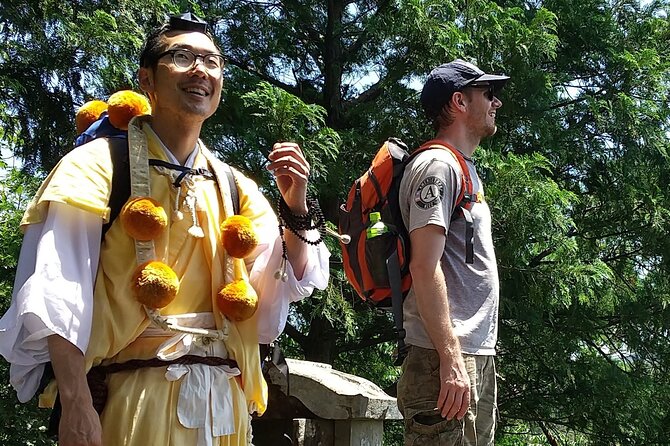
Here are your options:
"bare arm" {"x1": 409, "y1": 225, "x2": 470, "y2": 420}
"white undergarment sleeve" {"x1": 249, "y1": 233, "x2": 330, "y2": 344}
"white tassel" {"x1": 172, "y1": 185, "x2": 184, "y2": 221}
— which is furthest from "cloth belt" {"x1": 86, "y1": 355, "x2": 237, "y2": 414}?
"bare arm" {"x1": 409, "y1": 225, "x2": 470, "y2": 420}

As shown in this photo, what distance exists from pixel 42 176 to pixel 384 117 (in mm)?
2805

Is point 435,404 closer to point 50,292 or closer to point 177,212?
point 177,212

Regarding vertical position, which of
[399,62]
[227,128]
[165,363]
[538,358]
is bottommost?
[165,363]

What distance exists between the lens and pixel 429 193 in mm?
2627

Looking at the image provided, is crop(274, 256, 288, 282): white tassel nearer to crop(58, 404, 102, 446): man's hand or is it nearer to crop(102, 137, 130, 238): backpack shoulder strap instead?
crop(102, 137, 130, 238): backpack shoulder strap

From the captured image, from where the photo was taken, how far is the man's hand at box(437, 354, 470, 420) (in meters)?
2.45

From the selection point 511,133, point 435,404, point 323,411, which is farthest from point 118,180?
point 511,133

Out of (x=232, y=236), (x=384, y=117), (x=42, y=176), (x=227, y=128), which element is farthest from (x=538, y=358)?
(x=232, y=236)

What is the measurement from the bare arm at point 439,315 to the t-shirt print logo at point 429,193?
8cm

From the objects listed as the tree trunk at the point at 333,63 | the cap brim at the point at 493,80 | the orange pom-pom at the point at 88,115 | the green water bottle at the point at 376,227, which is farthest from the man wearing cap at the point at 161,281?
the tree trunk at the point at 333,63

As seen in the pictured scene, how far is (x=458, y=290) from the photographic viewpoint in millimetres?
2633

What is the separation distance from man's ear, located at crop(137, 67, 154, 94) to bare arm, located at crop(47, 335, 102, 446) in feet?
2.46

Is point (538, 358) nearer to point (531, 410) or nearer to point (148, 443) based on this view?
point (531, 410)

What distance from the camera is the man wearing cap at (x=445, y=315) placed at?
98.1 inches
